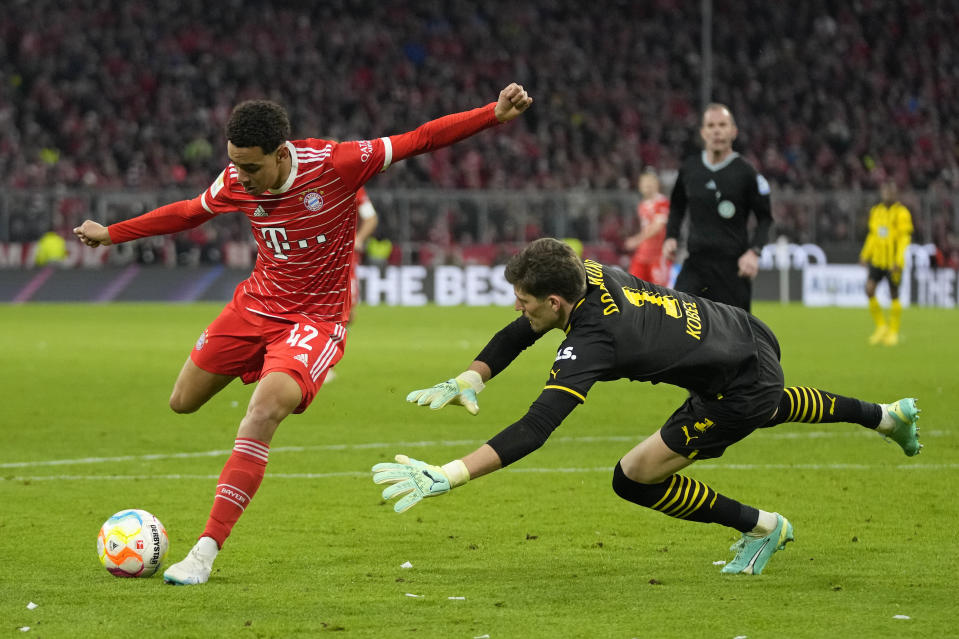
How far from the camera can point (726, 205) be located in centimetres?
991

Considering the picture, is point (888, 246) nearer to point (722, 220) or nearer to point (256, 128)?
point (722, 220)

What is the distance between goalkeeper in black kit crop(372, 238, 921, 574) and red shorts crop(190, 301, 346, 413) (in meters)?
0.83

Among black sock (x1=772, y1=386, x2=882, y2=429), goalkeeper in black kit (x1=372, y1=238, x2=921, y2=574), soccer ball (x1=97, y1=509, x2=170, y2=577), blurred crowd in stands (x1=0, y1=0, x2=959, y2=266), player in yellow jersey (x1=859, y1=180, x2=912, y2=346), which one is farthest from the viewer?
blurred crowd in stands (x1=0, y1=0, x2=959, y2=266)

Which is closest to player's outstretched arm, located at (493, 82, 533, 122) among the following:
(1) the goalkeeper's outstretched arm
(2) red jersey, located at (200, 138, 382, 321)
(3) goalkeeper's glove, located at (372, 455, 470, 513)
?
(2) red jersey, located at (200, 138, 382, 321)

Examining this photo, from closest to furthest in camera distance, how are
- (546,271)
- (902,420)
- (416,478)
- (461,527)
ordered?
(416,478), (546,271), (902,420), (461,527)

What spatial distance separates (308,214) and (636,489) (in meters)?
1.82

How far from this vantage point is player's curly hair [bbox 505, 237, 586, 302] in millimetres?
4902

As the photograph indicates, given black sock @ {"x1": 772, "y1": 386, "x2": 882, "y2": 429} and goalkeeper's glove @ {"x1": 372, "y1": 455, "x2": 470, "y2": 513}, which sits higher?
goalkeeper's glove @ {"x1": 372, "y1": 455, "x2": 470, "y2": 513}

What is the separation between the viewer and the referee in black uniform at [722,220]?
988cm

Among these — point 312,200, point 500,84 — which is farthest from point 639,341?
point 500,84

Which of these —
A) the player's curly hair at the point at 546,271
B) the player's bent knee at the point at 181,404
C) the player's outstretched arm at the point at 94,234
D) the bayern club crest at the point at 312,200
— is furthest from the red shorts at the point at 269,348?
the player's curly hair at the point at 546,271

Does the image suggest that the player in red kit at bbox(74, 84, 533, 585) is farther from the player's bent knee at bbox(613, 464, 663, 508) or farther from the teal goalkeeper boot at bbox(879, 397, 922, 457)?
the teal goalkeeper boot at bbox(879, 397, 922, 457)

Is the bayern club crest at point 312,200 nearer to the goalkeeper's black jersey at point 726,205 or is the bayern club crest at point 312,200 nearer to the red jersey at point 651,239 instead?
the goalkeeper's black jersey at point 726,205

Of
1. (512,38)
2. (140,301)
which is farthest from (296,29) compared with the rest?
(140,301)
